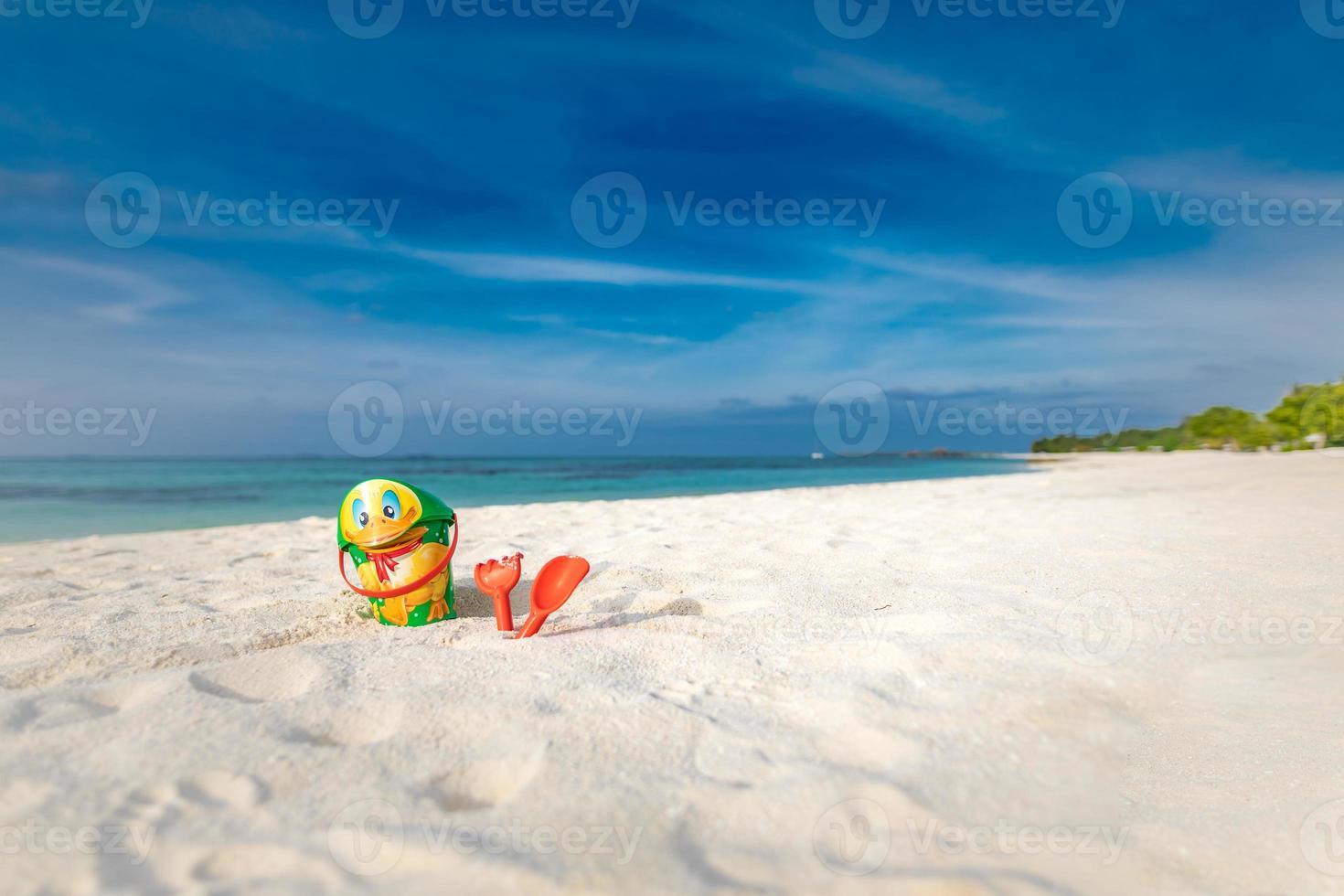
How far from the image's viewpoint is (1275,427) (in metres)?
26.1

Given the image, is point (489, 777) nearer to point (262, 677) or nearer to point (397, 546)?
point (262, 677)

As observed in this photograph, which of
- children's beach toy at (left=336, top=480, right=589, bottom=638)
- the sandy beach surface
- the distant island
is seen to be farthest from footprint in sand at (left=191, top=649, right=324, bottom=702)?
the distant island

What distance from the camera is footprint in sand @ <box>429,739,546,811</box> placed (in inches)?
66.7

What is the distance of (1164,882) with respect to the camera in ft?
4.77

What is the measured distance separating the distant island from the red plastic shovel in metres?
27.9

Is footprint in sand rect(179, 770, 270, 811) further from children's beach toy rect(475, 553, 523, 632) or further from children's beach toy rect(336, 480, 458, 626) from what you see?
children's beach toy rect(336, 480, 458, 626)

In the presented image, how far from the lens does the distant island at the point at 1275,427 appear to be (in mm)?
23359

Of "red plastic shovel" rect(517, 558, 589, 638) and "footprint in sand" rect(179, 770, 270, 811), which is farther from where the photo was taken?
"red plastic shovel" rect(517, 558, 589, 638)

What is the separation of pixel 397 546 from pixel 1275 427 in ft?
109

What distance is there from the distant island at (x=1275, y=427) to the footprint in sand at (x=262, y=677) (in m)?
28.8

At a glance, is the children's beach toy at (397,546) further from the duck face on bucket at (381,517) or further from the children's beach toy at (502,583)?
the children's beach toy at (502,583)

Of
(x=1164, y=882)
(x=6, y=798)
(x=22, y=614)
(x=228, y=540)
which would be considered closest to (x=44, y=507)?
(x=228, y=540)

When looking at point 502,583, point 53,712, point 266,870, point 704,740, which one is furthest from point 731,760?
point 53,712

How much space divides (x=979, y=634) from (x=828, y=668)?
0.76 metres
